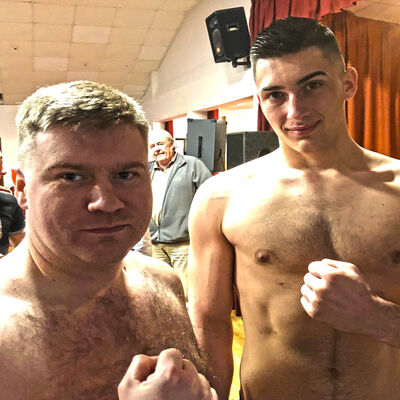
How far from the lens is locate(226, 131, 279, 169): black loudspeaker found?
328 centimetres

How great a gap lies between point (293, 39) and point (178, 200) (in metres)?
2.67

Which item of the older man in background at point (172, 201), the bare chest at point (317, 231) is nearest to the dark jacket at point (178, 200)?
the older man in background at point (172, 201)

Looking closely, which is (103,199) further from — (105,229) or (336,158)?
(336,158)

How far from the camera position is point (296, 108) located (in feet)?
4.23

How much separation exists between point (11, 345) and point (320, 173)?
1016 mm

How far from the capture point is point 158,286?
1.07 meters

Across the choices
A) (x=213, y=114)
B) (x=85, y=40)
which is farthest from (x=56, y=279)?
(x=85, y=40)

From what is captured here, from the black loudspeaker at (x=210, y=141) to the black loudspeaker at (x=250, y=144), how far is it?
3.21ft

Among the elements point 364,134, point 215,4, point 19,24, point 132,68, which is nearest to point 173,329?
point 364,134

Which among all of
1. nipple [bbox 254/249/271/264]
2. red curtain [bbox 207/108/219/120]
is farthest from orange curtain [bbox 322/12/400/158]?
red curtain [bbox 207/108/219/120]

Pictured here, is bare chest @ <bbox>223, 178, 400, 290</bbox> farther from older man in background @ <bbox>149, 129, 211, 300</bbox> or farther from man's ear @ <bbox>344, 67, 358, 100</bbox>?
older man in background @ <bbox>149, 129, 211, 300</bbox>

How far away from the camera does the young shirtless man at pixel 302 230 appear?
1.31 metres

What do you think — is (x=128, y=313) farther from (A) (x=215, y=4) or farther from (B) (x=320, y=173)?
(A) (x=215, y=4)

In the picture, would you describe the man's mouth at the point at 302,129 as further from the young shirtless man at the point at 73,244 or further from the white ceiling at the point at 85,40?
the white ceiling at the point at 85,40
